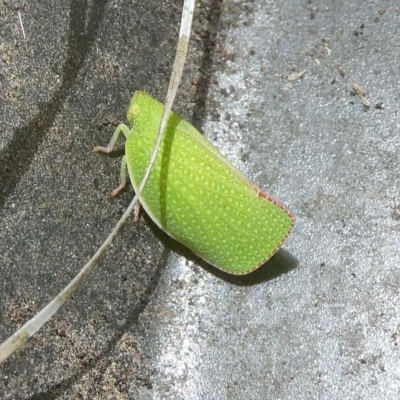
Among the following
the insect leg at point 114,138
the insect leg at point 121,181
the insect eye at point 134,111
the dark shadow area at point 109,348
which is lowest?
the dark shadow area at point 109,348

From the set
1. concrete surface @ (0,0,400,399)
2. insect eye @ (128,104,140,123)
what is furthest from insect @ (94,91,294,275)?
concrete surface @ (0,0,400,399)

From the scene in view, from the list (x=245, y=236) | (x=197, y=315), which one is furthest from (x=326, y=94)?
(x=197, y=315)

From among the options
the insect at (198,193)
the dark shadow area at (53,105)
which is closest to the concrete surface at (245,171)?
the dark shadow area at (53,105)

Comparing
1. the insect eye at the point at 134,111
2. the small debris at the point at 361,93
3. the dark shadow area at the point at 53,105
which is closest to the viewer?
the dark shadow area at the point at 53,105

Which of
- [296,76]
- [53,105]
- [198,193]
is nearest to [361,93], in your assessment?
[296,76]

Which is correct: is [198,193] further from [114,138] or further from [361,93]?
[361,93]

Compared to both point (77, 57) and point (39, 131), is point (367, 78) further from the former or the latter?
point (39, 131)

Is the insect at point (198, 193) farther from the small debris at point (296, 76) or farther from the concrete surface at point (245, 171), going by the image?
the small debris at point (296, 76)
